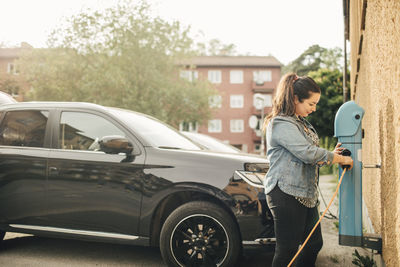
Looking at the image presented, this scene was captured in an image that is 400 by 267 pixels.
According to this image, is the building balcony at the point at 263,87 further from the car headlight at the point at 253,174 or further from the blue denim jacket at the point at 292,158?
the blue denim jacket at the point at 292,158

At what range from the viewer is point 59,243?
536 cm

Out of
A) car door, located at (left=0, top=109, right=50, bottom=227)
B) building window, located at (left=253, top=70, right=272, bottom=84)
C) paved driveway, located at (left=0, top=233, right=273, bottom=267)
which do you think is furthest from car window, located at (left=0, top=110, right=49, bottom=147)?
building window, located at (left=253, top=70, right=272, bottom=84)

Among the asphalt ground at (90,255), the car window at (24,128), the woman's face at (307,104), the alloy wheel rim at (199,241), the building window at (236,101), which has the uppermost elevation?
the building window at (236,101)

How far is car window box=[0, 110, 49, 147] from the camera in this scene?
468 cm

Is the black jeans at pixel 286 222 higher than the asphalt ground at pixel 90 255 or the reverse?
higher

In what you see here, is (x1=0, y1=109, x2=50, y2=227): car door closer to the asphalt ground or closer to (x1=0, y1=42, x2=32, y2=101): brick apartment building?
the asphalt ground

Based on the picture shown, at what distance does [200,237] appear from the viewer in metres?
3.93

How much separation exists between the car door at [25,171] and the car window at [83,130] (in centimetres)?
20

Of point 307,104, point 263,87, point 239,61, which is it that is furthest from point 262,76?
point 307,104

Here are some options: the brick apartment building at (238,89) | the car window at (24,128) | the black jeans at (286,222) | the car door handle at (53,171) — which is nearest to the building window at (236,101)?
the brick apartment building at (238,89)

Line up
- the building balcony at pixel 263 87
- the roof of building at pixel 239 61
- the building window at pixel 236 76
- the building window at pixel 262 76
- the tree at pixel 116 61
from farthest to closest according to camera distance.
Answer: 1. the building window at pixel 236 76
2. the roof of building at pixel 239 61
3. the building window at pixel 262 76
4. the building balcony at pixel 263 87
5. the tree at pixel 116 61

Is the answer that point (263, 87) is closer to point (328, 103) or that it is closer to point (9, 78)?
point (328, 103)

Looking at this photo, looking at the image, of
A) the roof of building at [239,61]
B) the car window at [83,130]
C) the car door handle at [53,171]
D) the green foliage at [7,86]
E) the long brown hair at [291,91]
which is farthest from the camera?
the roof of building at [239,61]

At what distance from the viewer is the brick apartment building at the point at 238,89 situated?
4850cm
